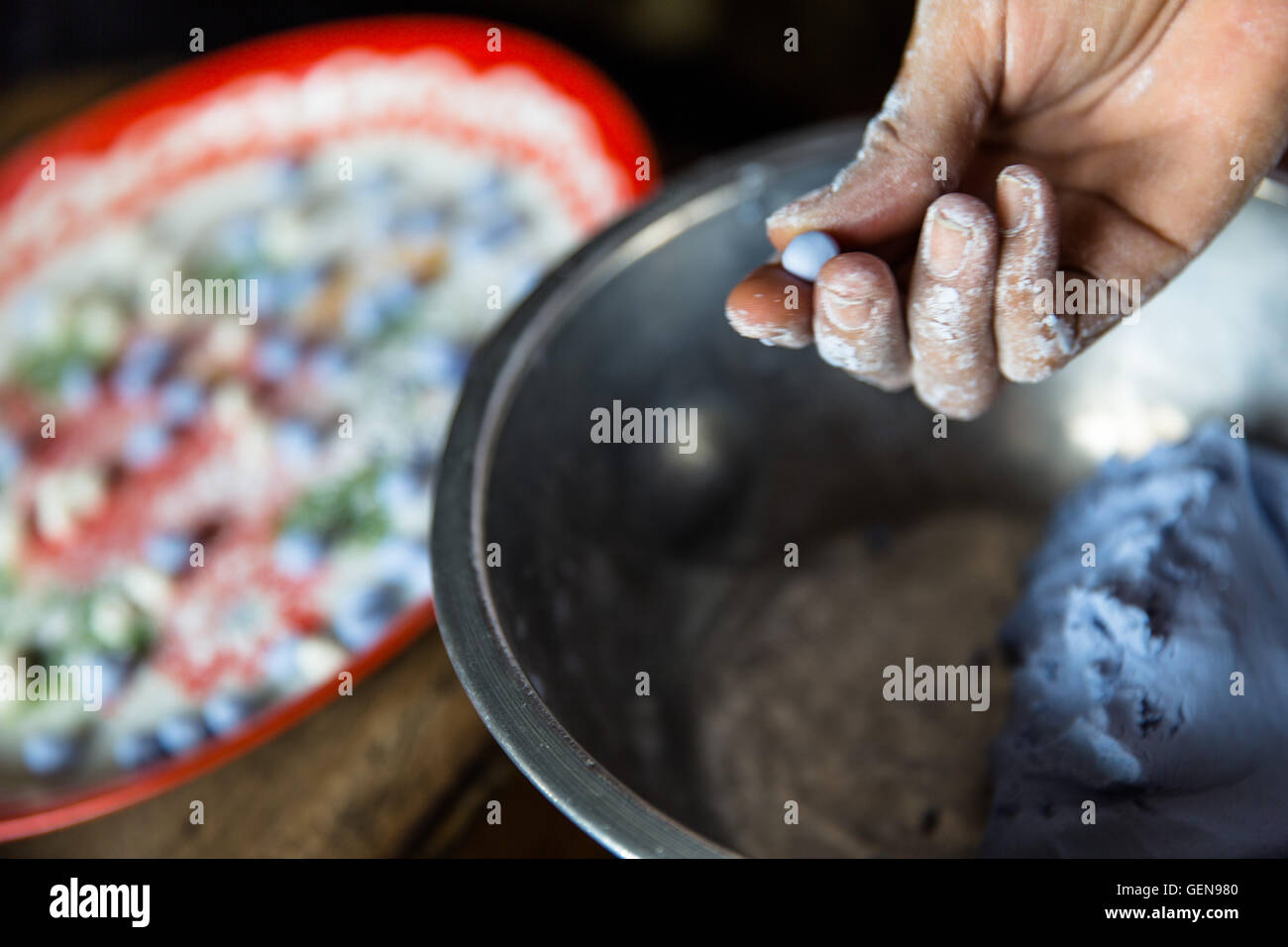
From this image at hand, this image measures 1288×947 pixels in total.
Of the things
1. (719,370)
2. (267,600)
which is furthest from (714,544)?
(267,600)

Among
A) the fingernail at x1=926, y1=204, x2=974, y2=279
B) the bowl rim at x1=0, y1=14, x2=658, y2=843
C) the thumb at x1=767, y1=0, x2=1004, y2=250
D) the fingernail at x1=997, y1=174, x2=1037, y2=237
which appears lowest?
the fingernail at x1=926, y1=204, x2=974, y2=279

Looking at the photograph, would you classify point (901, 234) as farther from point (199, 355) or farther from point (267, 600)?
point (199, 355)

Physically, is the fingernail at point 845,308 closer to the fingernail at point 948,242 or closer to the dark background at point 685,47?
the fingernail at point 948,242

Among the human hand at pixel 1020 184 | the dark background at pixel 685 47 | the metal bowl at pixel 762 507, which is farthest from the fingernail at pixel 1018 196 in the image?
the dark background at pixel 685 47

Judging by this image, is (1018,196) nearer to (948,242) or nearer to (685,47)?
(948,242)

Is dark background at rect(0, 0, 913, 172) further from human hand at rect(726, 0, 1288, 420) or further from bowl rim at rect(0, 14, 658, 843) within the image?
human hand at rect(726, 0, 1288, 420)

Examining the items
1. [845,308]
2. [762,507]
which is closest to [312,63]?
[762,507]

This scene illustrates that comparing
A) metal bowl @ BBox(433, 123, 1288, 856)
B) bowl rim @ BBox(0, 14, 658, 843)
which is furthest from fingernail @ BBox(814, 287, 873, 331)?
bowl rim @ BBox(0, 14, 658, 843)
